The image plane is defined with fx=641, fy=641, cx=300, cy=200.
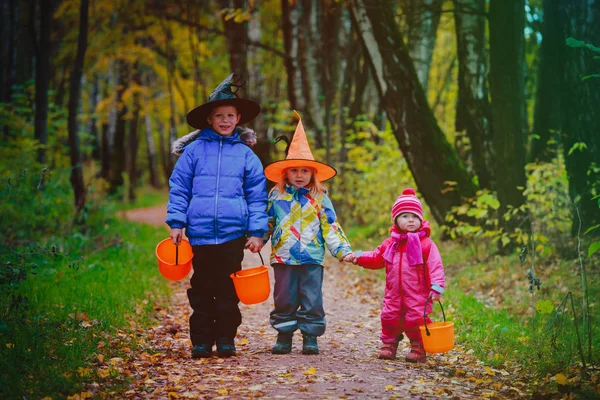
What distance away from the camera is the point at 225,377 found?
4812 millimetres

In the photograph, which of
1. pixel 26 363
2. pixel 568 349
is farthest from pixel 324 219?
pixel 26 363

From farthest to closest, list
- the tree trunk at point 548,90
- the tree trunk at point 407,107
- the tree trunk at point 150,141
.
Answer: the tree trunk at point 150,141
the tree trunk at point 407,107
the tree trunk at point 548,90

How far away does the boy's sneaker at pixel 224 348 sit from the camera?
5504 mm

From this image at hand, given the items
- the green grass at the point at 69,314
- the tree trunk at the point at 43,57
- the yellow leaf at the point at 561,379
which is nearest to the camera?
the yellow leaf at the point at 561,379

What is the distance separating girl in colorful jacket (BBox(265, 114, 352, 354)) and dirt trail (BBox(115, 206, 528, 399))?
29 cm

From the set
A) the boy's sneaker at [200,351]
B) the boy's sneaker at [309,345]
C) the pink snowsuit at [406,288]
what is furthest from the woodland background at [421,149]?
the boy's sneaker at [309,345]

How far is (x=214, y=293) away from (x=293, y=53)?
13.5m

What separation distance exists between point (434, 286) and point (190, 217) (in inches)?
81.3

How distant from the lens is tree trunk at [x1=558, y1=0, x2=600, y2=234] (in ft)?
26.6

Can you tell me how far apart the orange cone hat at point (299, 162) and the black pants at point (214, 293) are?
0.72 m

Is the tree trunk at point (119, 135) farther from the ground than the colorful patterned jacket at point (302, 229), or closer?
farther from the ground

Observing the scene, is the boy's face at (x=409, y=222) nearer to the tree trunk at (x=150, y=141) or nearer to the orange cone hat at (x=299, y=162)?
the orange cone hat at (x=299, y=162)

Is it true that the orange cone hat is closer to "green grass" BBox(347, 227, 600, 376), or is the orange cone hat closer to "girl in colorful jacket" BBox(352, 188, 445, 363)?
"girl in colorful jacket" BBox(352, 188, 445, 363)

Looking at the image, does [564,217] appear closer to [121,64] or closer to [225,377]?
[225,377]
